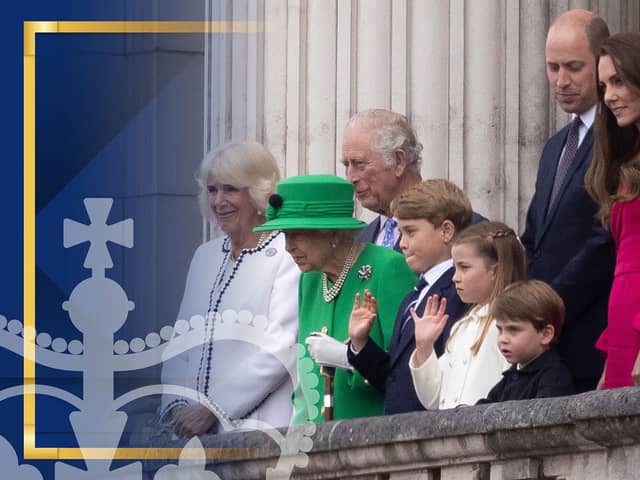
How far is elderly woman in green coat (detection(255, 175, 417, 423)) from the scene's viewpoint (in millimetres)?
8602

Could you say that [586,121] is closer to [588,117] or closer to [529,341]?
[588,117]

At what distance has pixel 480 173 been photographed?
11.6 metres

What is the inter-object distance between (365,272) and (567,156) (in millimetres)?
942

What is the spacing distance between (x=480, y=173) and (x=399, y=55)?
0.79m

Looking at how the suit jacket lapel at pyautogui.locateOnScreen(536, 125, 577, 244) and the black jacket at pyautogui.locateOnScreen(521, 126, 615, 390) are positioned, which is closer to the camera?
the black jacket at pyautogui.locateOnScreen(521, 126, 615, 390)

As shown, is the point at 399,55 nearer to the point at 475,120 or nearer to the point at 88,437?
the point at 475,120

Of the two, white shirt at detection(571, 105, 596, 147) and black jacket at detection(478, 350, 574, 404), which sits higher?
white shirt at detection(571, 105, 596, 147)

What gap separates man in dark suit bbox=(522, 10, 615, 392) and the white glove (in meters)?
0.85

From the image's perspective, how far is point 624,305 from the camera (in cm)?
754

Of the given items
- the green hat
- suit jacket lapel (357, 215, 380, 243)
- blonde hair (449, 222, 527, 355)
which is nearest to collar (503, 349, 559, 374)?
blonde hair (449, 222, 527, 355)

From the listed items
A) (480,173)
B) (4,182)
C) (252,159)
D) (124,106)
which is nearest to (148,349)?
(4,182)

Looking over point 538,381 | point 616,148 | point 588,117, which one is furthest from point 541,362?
point 588,117

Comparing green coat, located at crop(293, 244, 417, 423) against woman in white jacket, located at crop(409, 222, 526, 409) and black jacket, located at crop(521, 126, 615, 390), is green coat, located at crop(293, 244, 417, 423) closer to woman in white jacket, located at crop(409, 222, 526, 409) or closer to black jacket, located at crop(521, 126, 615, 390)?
woman in white jacket, located at crop(409, 222, 526, 409)

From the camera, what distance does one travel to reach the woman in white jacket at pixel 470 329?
823 centimetres
